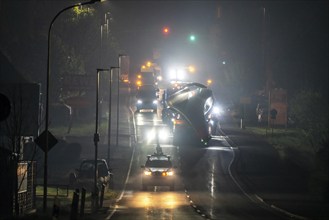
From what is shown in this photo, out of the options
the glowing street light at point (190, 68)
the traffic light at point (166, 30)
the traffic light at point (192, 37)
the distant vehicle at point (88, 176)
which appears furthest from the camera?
the glowing street light at point (190, 68)

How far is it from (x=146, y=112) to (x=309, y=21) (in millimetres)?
28081

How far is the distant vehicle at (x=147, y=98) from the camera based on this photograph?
10450cm

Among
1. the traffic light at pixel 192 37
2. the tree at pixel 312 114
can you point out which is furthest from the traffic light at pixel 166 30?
the tree at pixel 312 114

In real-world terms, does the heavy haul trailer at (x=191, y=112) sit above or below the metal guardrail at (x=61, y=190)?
above

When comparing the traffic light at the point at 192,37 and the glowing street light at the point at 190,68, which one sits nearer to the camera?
the traffic light at the point at 192,37

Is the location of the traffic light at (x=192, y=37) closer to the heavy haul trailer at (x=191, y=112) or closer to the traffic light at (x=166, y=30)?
the traffic light at (x=166, y=30)

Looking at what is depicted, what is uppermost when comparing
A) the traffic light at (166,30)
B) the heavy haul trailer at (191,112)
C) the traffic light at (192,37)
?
the traffic light at (166,30)

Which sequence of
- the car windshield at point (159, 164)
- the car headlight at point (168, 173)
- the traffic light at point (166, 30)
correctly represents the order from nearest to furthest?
the car headlight at point (168, 173)
the car windshield at point (159, 164)
the traffic light at point (166, 30)

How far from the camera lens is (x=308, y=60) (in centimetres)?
8906

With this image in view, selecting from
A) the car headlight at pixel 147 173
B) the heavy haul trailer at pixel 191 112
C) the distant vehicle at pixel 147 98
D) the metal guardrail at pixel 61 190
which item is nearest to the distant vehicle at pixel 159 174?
the car headlight at pixel 147 173

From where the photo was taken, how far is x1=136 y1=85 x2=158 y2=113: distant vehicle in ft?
343

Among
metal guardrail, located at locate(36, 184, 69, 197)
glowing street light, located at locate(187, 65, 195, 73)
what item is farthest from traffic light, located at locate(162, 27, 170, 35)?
glowing street light, located at locate(187, 65, 195, 73)

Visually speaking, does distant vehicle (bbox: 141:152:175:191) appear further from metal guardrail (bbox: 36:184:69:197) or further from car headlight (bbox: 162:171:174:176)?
metal guardrail (bbox: 36:184:69:197)

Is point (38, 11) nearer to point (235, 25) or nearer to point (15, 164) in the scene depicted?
point (235, 25)
